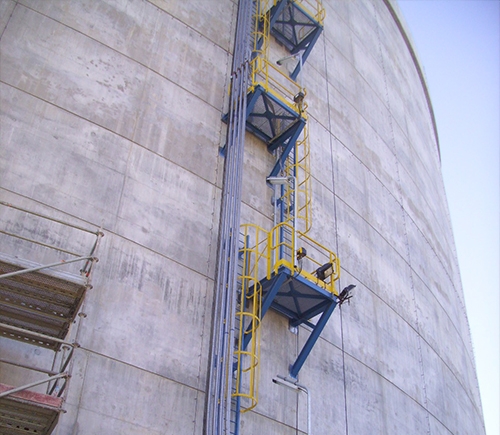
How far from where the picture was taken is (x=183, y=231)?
11.5m

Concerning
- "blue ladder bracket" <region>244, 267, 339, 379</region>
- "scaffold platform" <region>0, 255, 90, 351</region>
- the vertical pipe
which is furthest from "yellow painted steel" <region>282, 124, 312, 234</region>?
"scaffold platform" <region>0, 255, 90, 351</region>

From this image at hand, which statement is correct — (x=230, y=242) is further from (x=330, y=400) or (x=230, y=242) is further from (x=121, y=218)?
(x=330, y=400)

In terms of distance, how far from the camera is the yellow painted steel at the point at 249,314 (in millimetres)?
10625

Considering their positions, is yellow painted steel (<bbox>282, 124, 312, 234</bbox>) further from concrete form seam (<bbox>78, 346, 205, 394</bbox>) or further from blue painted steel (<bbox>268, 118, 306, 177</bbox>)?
concrete form seam (<bbox>78, 346, 205, 394</bbox>)

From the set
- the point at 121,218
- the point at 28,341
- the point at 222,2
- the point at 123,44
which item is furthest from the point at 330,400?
the point at 222,2

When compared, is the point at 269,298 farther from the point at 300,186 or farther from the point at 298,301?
the point at 300,186

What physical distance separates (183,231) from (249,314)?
2012 mm

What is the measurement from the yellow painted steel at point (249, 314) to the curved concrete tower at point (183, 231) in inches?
4.7

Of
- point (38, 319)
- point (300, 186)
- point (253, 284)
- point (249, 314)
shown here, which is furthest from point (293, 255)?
point (38, 319)

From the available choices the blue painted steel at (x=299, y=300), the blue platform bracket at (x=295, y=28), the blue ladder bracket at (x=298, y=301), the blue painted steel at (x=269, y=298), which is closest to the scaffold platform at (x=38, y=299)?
the blue painted steel at (x=269, y=298)

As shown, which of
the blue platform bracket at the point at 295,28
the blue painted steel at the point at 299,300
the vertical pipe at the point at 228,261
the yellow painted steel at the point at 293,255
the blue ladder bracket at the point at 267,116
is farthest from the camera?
the blue platform bracket at the point at 295,28

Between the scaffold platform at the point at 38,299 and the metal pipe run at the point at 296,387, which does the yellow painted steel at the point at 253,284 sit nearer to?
the metal pipe run at the point at 296,387

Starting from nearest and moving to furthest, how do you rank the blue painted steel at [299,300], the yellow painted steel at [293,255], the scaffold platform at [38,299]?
1. the scaffold platform at [38,299]
2. the blue painted steel at [299,300]
3. the yellow painted steel at [293,255]

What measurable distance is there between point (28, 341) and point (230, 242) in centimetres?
441
